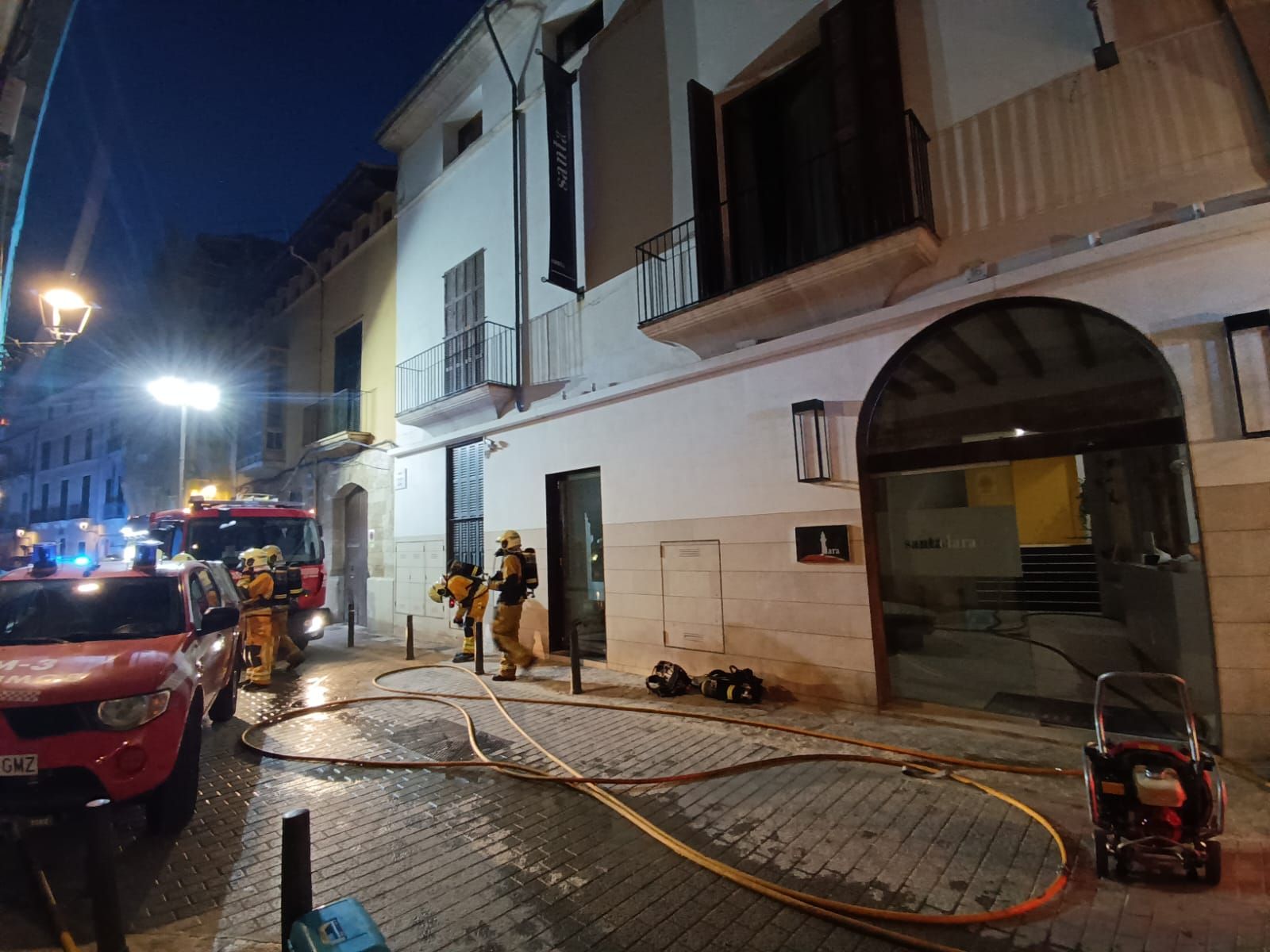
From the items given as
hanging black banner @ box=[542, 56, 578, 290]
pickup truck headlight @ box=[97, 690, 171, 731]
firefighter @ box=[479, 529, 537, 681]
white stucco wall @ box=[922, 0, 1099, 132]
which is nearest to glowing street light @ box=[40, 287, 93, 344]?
hanging black banner @ box=[542, 56, 578, 290]

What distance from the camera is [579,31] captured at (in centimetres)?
1086

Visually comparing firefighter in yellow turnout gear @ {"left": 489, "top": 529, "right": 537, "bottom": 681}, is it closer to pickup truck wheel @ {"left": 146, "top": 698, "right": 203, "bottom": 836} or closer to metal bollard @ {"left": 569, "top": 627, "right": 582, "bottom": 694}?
metal bollard @ {"left": 569, "top": 627, "right": 582, "bottom": 694}

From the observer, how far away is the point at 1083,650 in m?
8.05

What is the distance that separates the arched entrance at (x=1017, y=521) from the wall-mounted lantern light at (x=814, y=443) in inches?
16.2

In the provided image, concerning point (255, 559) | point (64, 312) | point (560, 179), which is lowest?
point (255, 559)

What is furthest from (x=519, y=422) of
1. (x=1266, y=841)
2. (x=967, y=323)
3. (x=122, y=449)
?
(x=122, y=449)

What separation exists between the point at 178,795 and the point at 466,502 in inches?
315

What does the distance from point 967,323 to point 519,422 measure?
7.09m

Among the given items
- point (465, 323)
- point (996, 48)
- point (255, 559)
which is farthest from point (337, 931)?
point (465, 323)

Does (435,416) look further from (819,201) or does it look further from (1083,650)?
(1083,650)

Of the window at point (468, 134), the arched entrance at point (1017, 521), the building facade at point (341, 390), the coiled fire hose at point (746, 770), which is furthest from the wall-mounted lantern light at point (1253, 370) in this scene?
the building facade at point (341, 390)

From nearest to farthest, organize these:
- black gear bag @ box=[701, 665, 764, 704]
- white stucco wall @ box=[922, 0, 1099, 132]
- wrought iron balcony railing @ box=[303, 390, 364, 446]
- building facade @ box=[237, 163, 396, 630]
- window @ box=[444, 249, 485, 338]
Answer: white stucco wall @ box=[922, 0, 1099, 132] < black gear bag @ box=[701, 665, 764, 704] < window @ box=[444, 249, 485, 338] < building facade @ box=[237, 163, 396, 630] < wrought iron balcony railing @ box=[303, 390, 364, 446]

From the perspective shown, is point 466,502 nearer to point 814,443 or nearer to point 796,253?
point 814,443

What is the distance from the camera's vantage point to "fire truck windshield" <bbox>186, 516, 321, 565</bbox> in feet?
33.8
